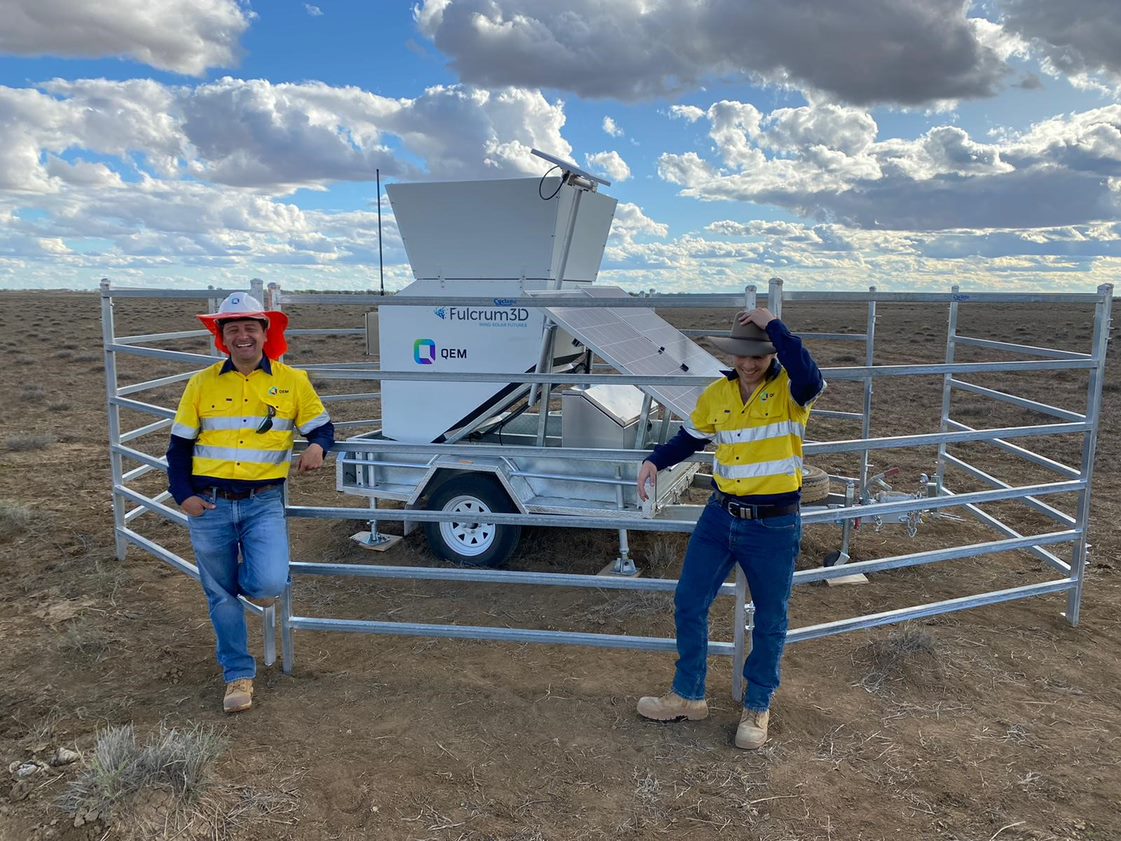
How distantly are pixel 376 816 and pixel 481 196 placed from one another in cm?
439

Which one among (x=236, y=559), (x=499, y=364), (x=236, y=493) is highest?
(x=499, y=364)

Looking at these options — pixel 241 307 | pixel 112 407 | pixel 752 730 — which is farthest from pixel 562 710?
pixel 112 407

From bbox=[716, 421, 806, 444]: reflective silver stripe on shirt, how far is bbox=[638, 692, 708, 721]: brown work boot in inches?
51.2

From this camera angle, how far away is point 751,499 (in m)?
3.54

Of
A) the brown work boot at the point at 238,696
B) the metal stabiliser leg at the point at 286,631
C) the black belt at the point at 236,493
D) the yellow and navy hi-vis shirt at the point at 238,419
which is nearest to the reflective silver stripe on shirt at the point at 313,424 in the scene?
the yellow and navy hi-vis shirt at the point at 238,419

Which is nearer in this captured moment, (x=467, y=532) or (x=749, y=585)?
(x=749, y=585)

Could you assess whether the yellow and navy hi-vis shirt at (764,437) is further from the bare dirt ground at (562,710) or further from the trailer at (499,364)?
the trailer at (499,364)

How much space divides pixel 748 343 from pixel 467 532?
3.43 meters

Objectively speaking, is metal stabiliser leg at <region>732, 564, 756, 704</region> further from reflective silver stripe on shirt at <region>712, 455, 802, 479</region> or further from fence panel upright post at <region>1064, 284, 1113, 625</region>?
fence panel upright post at <region>1064, 284, 1113, 625</region>

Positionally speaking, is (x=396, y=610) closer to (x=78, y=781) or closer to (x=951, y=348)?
(x=78, y=781)

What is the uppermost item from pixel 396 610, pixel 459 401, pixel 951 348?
pixel 951 348

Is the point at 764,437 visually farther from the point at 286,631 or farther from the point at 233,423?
the point at 286,631

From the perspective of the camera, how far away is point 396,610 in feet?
18.6

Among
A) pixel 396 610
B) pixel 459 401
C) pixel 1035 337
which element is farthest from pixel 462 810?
pixel 1035 337
